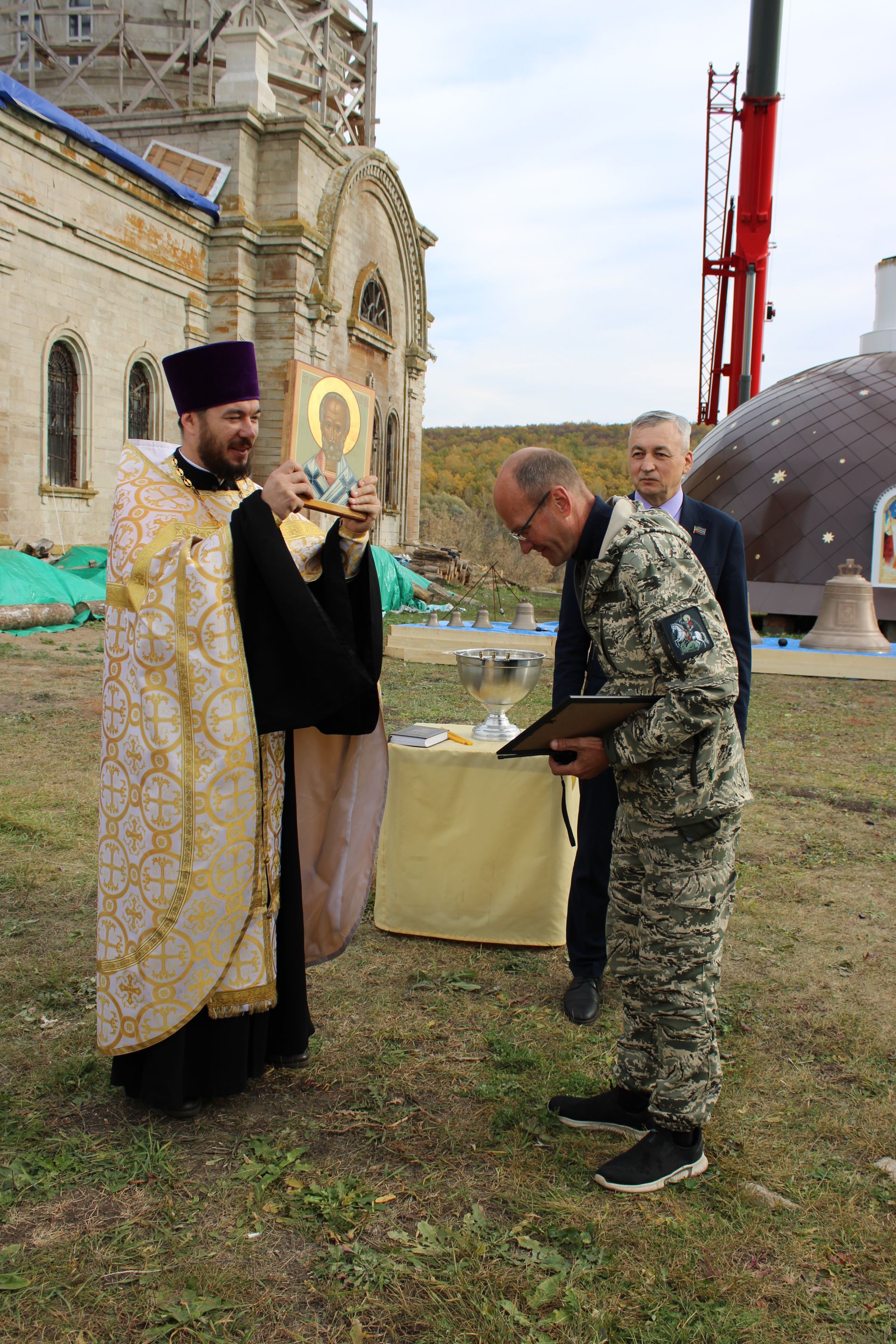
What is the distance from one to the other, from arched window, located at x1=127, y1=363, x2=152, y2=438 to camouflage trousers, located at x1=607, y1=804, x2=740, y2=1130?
1644cm

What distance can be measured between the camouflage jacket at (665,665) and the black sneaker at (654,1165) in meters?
0.85

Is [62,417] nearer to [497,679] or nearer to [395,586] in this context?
[395,586]

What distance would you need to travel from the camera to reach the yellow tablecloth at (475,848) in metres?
3.92

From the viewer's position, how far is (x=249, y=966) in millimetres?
2676

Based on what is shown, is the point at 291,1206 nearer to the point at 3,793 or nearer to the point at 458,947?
the point at 458,947

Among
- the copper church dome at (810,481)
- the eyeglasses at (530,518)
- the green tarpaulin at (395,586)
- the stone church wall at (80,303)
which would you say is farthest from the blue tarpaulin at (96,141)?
the eyeglasses at (530,518)

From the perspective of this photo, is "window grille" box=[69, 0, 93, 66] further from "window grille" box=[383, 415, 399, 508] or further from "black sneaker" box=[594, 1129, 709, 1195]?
"black sneaker" box=[594, 1129, 709, 1195]

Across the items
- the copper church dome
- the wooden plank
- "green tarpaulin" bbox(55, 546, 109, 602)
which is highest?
the copper church dome

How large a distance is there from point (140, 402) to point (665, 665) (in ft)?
56.1

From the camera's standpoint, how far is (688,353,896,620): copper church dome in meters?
16.7

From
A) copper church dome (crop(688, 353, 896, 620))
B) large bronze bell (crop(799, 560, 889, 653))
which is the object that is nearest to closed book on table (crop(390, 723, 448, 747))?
large bronze bell (crop(799, 560, 889, 653))

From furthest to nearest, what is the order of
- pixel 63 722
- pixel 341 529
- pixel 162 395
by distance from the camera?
pixel 162 395, pixel 63 722, pixel 341 529

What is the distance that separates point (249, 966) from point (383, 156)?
2384 centimetres

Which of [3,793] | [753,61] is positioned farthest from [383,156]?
[3,793]
